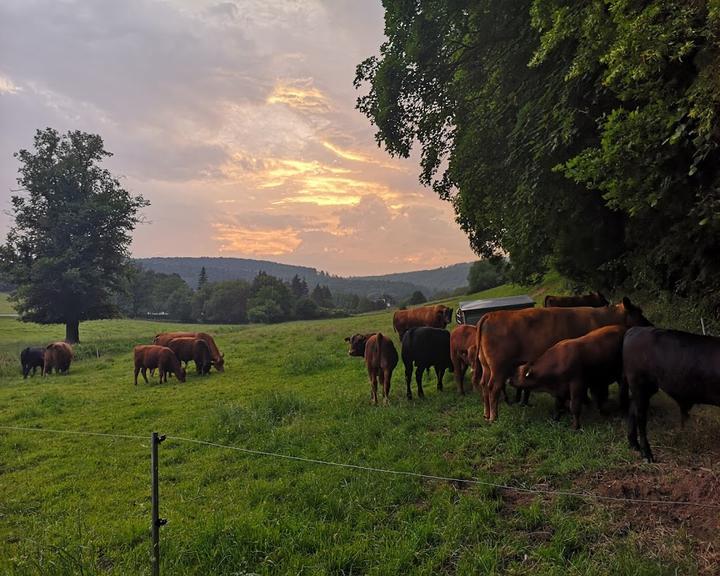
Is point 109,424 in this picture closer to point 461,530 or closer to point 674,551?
point 461,530

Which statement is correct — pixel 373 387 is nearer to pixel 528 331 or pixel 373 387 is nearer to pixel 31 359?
pixel 528 331

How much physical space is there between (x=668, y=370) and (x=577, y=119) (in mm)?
3535

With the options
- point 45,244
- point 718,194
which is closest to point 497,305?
point 718,194

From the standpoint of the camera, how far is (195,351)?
1714 centimetres

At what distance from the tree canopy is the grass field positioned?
9.20ft

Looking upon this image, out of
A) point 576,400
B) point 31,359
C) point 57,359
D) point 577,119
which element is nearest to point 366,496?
point 576,400

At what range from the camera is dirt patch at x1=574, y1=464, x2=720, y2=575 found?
3857 millimetres

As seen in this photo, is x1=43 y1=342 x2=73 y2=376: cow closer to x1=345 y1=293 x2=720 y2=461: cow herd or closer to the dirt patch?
x1=345 y1=293 x2=720 y2=461: cow herd

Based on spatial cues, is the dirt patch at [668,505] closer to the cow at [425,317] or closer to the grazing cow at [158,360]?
the cow at [425,317]

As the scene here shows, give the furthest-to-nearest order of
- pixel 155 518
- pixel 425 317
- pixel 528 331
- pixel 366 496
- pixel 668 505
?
pixel 425 317 < pixel 528 331 < pixel 366 496 < pixel 668 505 < pixel 155 518

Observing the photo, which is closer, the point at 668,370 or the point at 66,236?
the point at 668,370

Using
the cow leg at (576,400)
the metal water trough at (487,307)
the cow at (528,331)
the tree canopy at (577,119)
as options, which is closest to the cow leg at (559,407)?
the cow leg at (576,400)

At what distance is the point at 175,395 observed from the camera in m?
13.2

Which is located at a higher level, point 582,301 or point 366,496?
point 582,301
